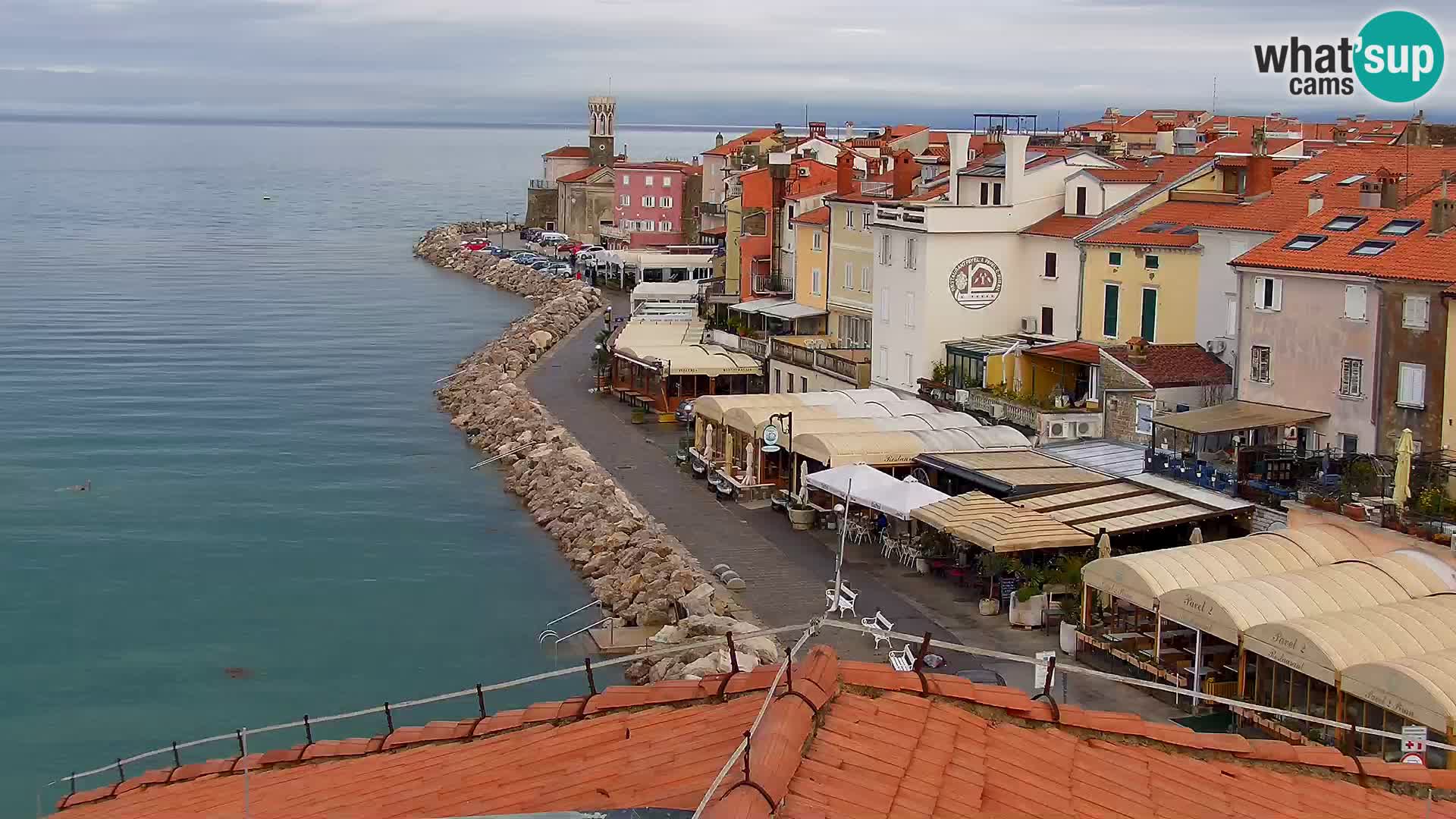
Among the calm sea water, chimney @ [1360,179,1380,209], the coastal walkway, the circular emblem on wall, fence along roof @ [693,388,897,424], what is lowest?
the calm sea water

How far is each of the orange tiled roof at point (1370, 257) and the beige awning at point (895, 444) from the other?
229 inches

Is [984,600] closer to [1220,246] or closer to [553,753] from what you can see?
[1220,246]

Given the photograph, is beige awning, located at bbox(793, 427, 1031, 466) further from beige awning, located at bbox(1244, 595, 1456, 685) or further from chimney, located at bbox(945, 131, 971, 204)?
beige awning, located at bbox(1244, 595, 1456, 685)

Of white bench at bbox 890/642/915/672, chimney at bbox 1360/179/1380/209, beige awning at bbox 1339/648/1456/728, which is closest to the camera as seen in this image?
beige awning at bbox 1339/648/1456/728

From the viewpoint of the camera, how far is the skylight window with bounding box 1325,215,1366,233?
91.8ft

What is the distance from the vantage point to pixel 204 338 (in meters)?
72.8

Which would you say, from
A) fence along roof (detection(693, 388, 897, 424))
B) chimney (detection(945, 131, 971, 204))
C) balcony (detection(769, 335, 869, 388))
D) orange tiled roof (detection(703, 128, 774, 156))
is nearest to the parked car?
fence along roof (detection(693, 388, 897, 424))

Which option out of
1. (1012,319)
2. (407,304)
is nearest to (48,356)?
(407,304)

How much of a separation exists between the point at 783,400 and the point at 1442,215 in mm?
14937

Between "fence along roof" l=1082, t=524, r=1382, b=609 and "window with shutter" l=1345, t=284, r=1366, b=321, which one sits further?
"window with shutter" l=1345, t=284, r=1366, b=321

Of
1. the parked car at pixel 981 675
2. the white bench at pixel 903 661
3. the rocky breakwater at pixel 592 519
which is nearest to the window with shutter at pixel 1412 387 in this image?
the parked car at pixel 981 675

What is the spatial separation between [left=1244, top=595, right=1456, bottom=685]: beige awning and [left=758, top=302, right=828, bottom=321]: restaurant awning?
28.0 m

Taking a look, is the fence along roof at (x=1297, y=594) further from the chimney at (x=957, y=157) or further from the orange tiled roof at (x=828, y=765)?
the chimney at (x=957, y=157)

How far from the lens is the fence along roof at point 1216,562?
21.8 meters
